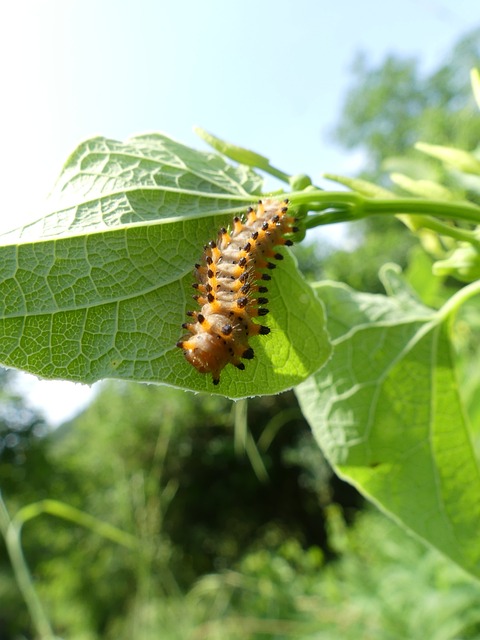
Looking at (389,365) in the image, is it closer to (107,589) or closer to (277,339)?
(277,339)

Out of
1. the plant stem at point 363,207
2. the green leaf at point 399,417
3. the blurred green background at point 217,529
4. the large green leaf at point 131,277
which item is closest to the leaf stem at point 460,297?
the green leaf at point 399,417

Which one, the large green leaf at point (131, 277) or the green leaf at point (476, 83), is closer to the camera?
the large green leaf at point (131, 277)

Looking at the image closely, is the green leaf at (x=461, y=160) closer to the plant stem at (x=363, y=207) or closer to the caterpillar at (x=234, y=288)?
the plant stem at (x=363, y=207)

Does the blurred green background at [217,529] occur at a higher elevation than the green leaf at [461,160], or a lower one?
lower

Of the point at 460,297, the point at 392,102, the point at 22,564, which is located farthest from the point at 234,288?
the point at 392,102

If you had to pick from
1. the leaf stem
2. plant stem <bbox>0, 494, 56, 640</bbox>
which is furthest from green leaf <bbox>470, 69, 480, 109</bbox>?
plant stem <bbox>0, 494, 56, 640</bbox>

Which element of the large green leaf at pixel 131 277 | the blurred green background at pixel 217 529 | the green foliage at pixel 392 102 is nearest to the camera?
the large green leaf at pixel 131 277
